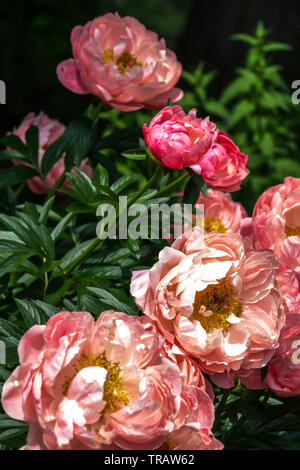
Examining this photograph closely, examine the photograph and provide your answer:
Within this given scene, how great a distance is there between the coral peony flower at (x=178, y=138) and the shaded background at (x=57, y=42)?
2310 millimetres

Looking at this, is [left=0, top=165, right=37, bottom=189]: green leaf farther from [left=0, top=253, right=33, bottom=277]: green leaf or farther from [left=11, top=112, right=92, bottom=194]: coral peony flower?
[left=0, top=253, right=33, bottom=277]: green leaf

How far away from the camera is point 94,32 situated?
1.17 meters

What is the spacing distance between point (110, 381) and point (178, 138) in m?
0.36

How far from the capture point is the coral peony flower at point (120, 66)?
3.71ft

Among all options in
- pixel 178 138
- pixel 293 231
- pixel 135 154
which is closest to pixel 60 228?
pixel 135 154

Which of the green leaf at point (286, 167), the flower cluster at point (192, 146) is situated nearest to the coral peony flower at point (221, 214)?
the flower cluster at point (192, 146)

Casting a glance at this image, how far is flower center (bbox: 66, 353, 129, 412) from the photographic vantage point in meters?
0.75

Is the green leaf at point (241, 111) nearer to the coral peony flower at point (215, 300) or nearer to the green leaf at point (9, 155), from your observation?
the green leaf at point (9, 155)

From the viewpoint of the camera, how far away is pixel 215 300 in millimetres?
870

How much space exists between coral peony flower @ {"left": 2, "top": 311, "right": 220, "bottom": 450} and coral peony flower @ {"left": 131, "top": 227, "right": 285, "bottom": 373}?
52 millimetres

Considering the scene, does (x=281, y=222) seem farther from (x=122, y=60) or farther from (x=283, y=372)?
(x=122, y=60)

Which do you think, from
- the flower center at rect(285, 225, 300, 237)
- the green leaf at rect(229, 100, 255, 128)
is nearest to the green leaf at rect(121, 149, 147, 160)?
the flower center at rect(285, 225, 300, 237)
